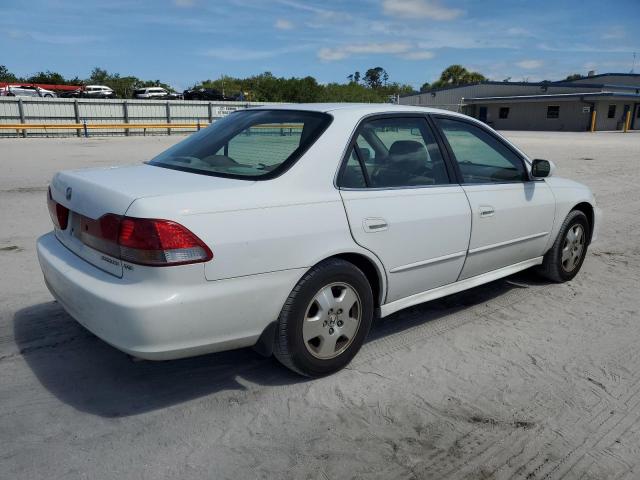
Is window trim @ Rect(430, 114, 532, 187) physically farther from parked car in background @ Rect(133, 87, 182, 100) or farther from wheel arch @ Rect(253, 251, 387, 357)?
parked car in background @ Rect(133, 87, 182, 100)

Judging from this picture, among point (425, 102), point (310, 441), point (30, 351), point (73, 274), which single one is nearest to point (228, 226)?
point (73, 274)

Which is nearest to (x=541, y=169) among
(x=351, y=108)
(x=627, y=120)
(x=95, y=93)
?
(x=351, y=108)

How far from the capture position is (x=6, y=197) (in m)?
8.99

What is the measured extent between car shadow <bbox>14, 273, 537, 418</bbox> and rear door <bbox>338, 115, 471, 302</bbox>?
0.65 m

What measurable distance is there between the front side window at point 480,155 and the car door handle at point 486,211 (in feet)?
0.72

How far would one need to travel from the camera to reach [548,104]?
47375 millimetres

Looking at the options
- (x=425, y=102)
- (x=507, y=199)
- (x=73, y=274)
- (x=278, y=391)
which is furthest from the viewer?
(x=425, y=102)

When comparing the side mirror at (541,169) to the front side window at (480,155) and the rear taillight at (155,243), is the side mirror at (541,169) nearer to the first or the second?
the front side window at (480,155)

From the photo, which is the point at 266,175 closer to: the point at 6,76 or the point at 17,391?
the point at 17,391

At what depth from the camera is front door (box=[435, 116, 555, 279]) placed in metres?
3.97

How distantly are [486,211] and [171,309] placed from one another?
244 centimetres

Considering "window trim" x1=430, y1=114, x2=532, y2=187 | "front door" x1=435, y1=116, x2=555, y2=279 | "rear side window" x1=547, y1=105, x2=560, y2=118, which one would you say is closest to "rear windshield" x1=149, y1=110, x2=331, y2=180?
"window trim" x1=430, y1=114, x2=532, y2=187

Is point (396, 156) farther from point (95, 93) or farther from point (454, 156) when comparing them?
point (95, 93)

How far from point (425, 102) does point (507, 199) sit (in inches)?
2210
